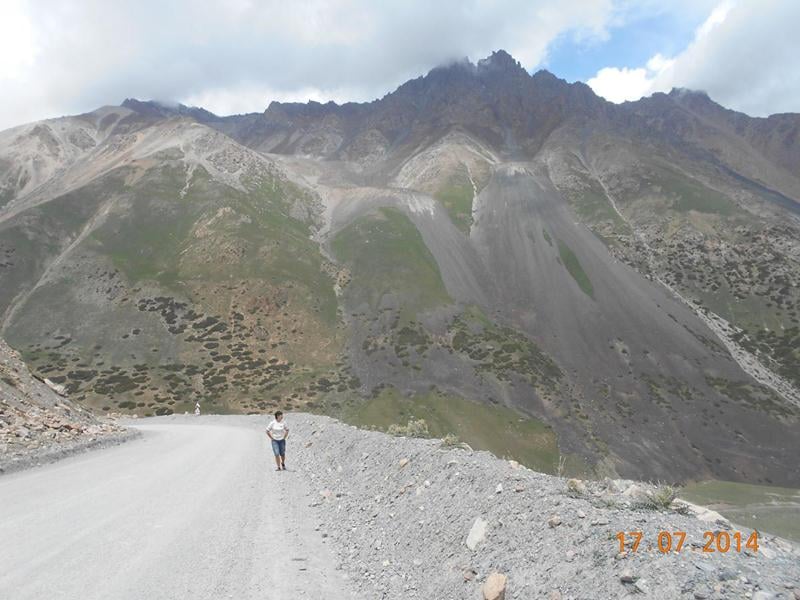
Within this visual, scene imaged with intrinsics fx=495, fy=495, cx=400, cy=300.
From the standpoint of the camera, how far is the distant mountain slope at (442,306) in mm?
85500

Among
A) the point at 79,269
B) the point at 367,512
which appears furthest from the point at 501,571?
the point at 79,269

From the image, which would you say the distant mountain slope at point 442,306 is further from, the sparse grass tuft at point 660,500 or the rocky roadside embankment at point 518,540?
the sparse grass tuft at point 660,500

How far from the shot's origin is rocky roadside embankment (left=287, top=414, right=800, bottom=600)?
19.4 feet

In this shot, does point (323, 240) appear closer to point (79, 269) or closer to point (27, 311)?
point (79, 269)

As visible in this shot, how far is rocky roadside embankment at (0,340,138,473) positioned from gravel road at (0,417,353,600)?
157 centimetres

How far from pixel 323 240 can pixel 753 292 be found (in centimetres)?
12643

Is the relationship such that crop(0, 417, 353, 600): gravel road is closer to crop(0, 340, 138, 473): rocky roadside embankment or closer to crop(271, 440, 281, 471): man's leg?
crop(271, 440, 281, 471): man's leg

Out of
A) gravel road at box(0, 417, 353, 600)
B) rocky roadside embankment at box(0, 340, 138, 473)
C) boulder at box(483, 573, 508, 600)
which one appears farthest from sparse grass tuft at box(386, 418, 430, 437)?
rocky roadside embankment at box(0, 340, 138, 473)

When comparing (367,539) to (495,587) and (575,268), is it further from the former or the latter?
(575,268)

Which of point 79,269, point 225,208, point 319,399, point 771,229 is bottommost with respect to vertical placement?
point 319,399

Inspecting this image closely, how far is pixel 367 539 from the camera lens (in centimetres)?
1105

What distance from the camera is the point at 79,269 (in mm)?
128500

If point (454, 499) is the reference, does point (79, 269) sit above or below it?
above
